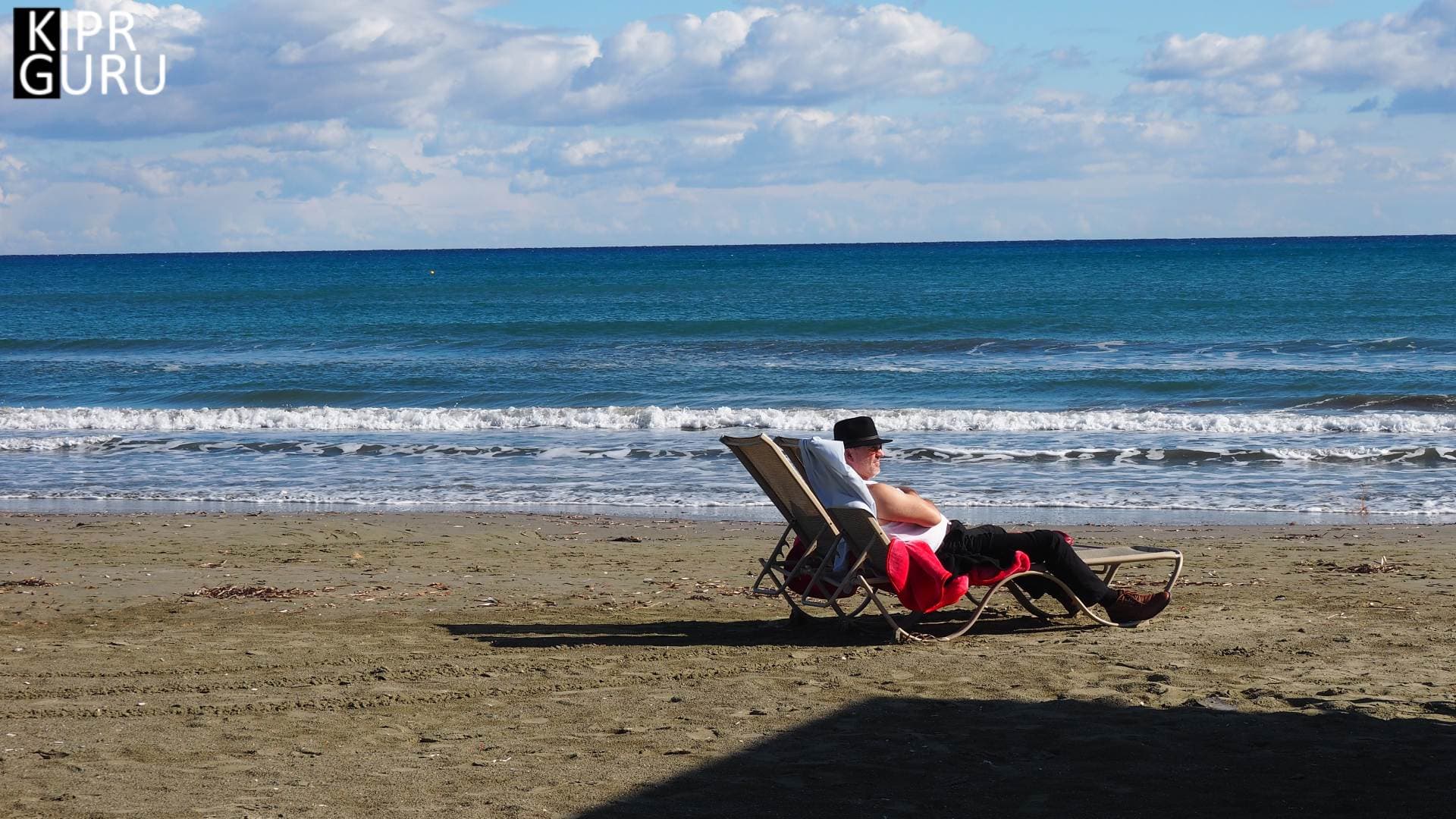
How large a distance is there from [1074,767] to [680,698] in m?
1.67

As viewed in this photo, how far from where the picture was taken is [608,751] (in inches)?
189

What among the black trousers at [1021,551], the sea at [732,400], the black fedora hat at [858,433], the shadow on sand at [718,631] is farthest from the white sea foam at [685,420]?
the black fedora hat at [858,433]

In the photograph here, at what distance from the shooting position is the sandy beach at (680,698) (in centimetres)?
433

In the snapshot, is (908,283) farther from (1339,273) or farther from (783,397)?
(783,397)

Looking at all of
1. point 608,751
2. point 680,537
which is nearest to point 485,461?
point 680,537

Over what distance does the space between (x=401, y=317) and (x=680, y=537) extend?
35291mm

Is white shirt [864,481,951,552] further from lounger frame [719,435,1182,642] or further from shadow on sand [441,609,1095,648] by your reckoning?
shadow on sand [441,609,1095,648]

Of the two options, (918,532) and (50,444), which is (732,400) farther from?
(918,532)

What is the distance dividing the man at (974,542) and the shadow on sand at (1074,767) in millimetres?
1449

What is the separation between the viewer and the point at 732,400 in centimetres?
2261

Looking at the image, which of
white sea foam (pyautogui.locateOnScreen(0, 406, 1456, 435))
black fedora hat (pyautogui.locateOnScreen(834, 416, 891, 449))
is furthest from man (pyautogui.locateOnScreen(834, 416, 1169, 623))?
white sea foam (pyautogui.locateOnScreen(0, 406, 1456, 435))

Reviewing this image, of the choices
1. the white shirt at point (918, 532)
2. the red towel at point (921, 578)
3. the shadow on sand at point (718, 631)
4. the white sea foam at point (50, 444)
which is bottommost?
the white sea foam at point (50, 444)

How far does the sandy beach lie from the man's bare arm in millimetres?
608

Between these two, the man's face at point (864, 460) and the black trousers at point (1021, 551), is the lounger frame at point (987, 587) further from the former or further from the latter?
the man's face at point (864, 460)
